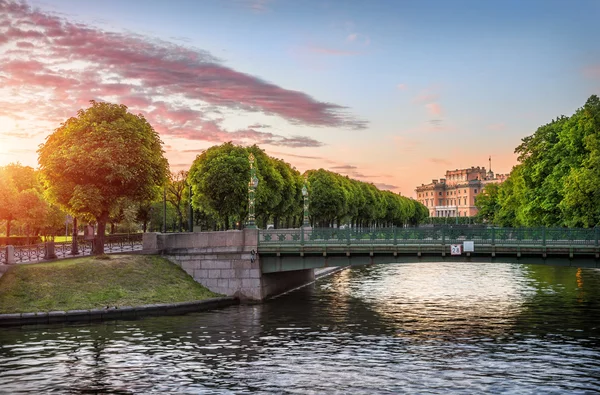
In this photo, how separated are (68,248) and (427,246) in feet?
121

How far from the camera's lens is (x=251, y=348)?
1373 inches

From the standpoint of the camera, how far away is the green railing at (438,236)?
4697 centimetres

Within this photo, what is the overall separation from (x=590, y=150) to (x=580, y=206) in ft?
19.7

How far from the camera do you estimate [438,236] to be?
5050cm

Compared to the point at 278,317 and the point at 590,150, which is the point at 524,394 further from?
the point at 590,150

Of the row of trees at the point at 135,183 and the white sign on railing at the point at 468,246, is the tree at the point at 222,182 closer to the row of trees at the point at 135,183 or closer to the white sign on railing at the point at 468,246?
the row of trees at the point at 135,183

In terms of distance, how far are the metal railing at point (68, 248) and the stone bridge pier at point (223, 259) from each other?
802cm

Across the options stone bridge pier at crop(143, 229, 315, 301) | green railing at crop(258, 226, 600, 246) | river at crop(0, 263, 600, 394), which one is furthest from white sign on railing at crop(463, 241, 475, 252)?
stone bridge pier at crop(143, 229, 315, 301)

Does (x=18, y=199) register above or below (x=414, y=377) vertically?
above

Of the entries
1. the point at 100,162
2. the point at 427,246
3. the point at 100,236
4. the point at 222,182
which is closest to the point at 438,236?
the point at 427,246

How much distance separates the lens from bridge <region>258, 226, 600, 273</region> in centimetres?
4694

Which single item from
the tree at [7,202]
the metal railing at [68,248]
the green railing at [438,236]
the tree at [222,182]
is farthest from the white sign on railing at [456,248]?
the tree at [7,202]

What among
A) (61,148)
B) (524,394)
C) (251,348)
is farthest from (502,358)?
(61,148)

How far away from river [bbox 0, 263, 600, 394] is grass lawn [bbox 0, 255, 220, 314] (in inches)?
147
